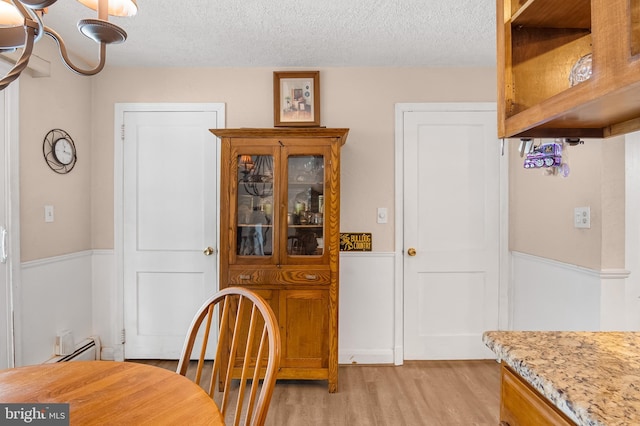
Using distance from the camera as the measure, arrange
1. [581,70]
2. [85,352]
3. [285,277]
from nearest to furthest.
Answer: [581,70] < [285,277] < [85,352]

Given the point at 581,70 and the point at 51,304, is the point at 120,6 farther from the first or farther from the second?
the point at 51,304

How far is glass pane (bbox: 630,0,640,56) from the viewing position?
0.73m

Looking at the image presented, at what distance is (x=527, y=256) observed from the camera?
9.21 feet

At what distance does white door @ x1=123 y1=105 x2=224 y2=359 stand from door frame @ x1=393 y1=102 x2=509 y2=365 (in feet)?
4.67

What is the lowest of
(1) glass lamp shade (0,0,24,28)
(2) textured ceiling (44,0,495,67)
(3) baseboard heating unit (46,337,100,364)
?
(3) baseboard heating unit (46,337,100,364)

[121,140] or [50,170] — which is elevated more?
[121,140]

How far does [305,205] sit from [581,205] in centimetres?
169

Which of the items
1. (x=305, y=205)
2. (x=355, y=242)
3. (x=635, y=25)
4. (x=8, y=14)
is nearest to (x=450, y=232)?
(x=355, y=242)

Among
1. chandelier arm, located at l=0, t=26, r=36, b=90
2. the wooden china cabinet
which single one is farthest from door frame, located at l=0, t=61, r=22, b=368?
chandelier arm, located at l=0, t=26, r=36, b=90

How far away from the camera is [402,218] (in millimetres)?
2988

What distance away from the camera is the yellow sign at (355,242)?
2.98m

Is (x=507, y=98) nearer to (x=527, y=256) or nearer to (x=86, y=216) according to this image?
(x=527, y=256)

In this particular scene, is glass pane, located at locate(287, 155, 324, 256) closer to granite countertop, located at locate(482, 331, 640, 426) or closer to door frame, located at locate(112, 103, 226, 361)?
door frame, located at locate(112, 103, 226, 361)

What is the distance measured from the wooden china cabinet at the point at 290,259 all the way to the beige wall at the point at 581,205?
4.57ft
